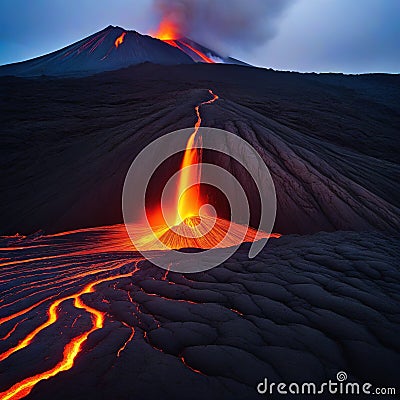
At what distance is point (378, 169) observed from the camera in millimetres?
13219

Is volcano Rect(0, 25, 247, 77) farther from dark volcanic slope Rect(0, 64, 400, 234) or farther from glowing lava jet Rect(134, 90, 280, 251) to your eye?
glowing lava jet Rect(134, 90, 280, 251)

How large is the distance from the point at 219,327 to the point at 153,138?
11.7 metres

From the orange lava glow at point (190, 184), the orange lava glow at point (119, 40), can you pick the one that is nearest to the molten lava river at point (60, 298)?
the orange lava glow at point (190, 184)

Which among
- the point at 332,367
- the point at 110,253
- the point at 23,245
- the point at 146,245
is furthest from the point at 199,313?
the point at 23,245

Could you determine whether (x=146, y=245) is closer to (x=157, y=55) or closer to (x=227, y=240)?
(x=227, y=240)

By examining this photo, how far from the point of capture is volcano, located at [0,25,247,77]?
49.7 metres

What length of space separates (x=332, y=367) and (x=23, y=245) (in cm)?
744

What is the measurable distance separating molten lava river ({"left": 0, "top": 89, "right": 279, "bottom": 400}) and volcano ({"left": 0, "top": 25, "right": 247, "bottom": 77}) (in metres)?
47.6

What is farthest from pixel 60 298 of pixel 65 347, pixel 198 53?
pixel 198 53

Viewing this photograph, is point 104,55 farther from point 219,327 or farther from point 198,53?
point 219,327

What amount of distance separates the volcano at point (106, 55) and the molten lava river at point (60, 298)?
47.6 meters

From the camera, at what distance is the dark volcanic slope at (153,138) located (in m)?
9.65

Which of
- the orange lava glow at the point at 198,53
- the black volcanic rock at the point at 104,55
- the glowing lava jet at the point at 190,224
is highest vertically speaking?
the orange lava glow at the point at 198,53

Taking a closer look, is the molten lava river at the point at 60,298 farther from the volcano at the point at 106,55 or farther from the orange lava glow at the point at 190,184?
the volcano at the point at 106,55
